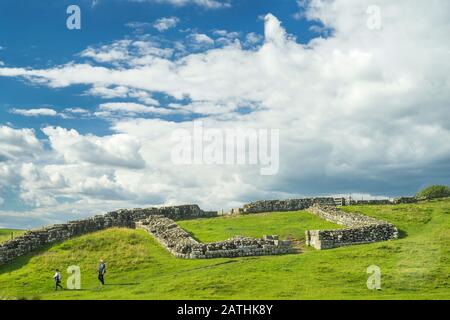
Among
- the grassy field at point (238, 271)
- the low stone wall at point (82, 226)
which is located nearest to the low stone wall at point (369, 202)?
the grassy field at point (238, 271)

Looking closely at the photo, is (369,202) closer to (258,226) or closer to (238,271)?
(258,226)

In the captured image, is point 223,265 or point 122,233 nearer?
point 223,265

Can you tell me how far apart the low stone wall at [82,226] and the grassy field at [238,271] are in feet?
5.01

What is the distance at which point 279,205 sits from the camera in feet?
233

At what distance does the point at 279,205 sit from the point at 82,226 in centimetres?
2753

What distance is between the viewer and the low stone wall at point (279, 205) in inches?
2758
